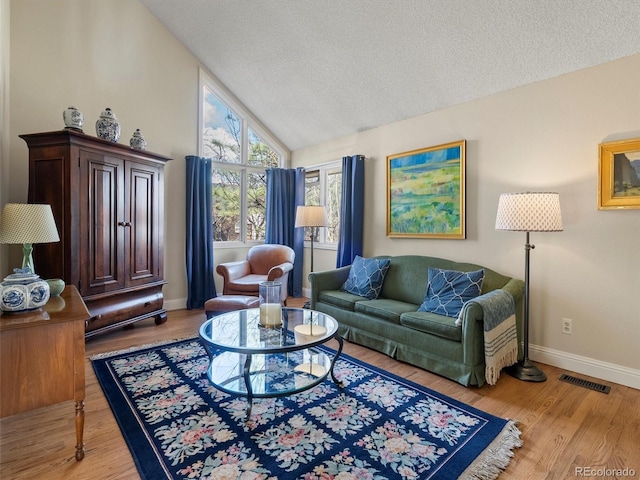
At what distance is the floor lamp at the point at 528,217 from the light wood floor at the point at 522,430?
115 mm

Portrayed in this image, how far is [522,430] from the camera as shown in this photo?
6.14 ft

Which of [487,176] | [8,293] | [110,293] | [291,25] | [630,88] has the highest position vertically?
[291,25]

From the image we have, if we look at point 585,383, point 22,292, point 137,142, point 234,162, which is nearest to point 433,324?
point 585,383

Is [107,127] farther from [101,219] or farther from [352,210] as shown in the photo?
[352,210]

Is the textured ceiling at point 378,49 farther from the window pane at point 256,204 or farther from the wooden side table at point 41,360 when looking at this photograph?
the wooden side table at point 41,360

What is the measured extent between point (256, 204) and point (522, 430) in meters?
4.33

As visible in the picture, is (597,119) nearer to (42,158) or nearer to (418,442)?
(418,442)

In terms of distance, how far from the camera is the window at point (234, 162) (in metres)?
4.82

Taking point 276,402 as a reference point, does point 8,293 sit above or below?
above

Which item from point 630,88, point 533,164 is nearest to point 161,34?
point 533,164

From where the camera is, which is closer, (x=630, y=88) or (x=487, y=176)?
(x=630, y=88)

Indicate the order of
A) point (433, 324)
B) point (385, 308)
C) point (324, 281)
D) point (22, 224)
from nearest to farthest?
1. point (22, 224)
2. point (433, 324)
3. point (385, 308)
4. point (324, 281)

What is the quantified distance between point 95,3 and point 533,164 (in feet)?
15.9

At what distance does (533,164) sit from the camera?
112 inches
